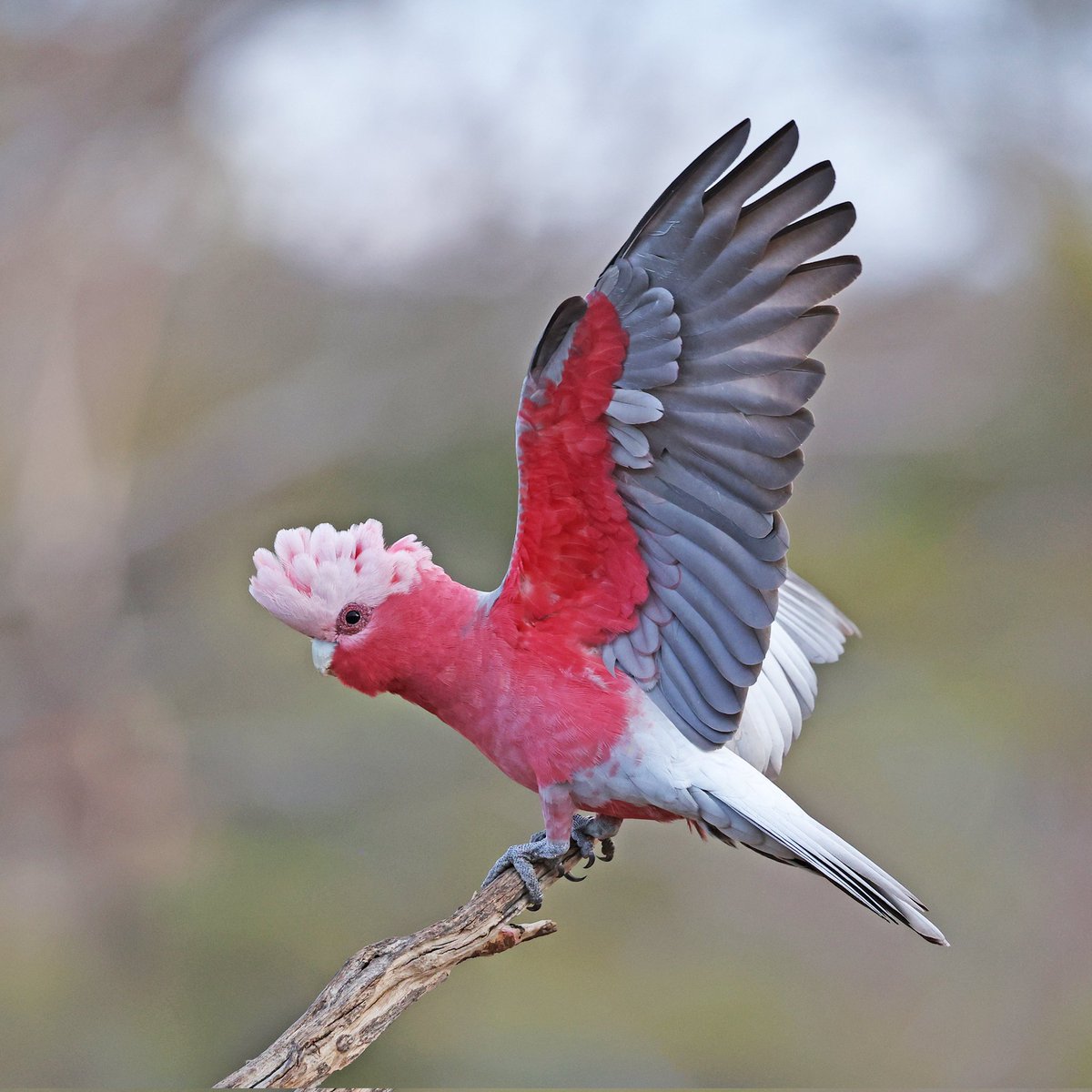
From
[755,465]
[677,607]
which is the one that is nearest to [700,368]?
[755,465]

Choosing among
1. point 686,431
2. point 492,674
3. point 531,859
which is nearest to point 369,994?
point 531,859

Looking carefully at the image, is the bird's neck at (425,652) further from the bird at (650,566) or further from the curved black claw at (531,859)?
the curved black claw at (531,859)

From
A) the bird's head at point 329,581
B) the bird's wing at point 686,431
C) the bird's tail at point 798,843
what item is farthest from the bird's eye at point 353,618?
the bird's tail at point 798,843

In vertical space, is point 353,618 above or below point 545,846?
above

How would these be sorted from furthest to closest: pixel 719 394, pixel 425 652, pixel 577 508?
pixel 425 652, pixel 577 508, pixel 719 394

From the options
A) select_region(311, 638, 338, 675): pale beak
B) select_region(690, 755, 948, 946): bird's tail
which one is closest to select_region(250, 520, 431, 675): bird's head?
select_region(311, 638, 338, 675): pale beak

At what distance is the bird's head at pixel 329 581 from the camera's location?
4.19ft

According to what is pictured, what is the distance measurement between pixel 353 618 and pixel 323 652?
57 mm

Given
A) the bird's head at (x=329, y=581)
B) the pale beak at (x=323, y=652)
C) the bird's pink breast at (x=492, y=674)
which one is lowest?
the bird's pink breast at (x=492, y=674)

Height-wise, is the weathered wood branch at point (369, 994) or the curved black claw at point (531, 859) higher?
the curved black claw at point (531, 859)

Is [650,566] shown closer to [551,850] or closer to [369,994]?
[551,850]

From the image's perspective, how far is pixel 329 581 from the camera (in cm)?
129

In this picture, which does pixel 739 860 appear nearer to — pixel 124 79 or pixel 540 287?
pixel 540 287

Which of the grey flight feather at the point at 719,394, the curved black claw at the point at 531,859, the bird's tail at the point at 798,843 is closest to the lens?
the grey flight feather at the point at 719,394
